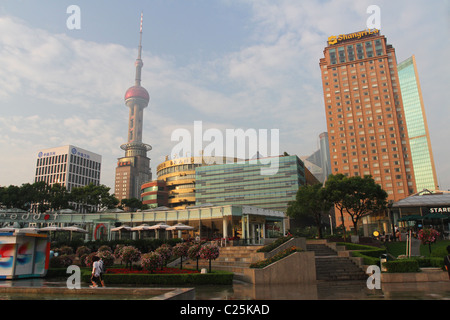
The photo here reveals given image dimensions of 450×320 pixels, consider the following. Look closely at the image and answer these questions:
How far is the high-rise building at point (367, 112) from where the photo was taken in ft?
342

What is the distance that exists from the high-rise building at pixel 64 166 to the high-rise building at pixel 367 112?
122695 millimetres

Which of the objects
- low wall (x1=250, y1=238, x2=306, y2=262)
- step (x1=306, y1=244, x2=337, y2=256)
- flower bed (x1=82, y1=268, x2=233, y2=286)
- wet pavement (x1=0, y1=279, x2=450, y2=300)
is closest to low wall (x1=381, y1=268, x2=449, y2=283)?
wet pavement (x1=0, y1=279, x2=450, y2=300)

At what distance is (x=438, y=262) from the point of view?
1777 cm

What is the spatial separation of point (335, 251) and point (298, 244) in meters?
3.37

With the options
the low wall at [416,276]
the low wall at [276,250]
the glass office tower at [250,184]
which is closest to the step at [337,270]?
the low wall at [276,250]

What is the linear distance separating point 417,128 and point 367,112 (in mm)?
65918

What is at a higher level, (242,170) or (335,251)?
(242,170)

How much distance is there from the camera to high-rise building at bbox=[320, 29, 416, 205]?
104m

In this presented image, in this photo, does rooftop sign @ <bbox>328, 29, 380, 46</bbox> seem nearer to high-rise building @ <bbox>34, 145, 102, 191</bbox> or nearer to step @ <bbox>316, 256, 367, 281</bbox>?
step @ <bbox>316, 256, 367, 281</bbox>

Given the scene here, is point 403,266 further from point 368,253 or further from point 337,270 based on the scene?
point 368,253

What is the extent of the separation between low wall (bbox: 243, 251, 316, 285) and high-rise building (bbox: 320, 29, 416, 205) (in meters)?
95.4

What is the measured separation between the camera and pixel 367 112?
364ft
